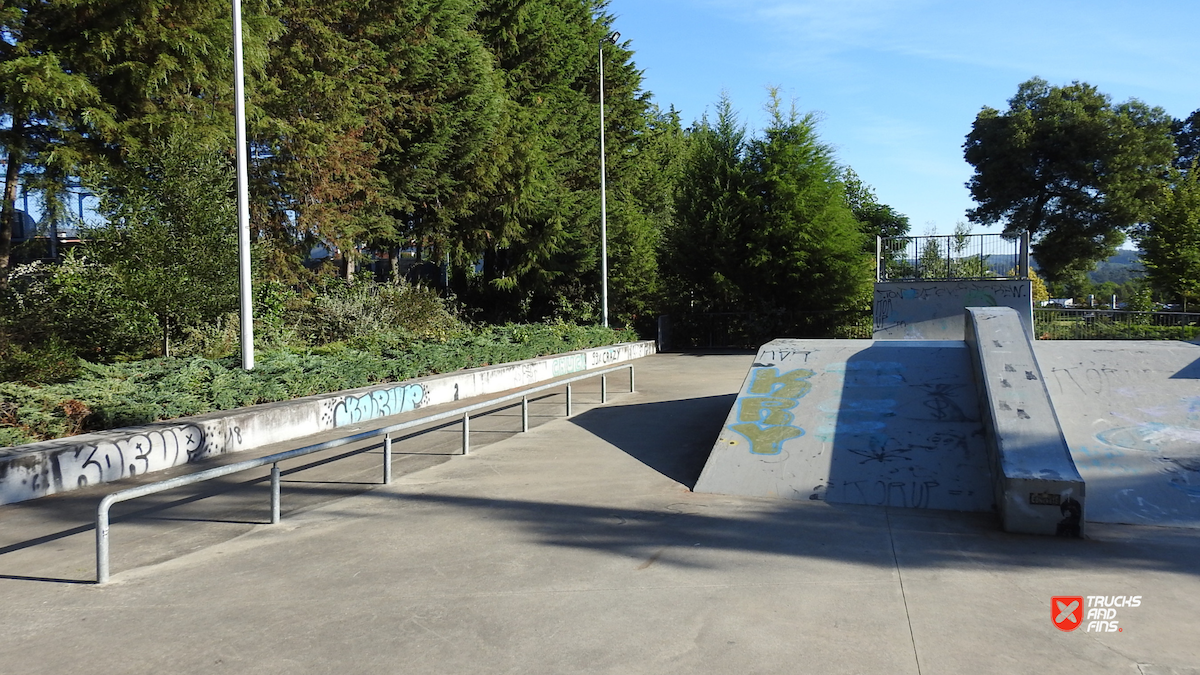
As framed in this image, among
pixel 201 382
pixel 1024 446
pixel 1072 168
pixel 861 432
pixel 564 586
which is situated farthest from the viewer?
pixel 1072 168

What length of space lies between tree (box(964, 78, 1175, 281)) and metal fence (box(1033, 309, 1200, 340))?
2169 cm

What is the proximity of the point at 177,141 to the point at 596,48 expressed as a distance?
83.8ft

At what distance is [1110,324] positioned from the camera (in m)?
24.9

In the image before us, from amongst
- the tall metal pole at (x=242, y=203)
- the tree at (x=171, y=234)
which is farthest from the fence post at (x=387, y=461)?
the tree at (x=171, y=234)

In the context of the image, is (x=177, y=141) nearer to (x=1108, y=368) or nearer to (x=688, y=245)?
(x=1108, y=368)

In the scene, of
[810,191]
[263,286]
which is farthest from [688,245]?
[263,286]

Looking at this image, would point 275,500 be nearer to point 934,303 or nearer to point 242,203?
point 242,203

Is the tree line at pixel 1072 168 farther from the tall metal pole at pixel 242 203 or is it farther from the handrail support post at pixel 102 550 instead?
the handrail support post at pixel 102 550

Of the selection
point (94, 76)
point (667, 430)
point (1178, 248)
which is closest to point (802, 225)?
point (1178, 248)

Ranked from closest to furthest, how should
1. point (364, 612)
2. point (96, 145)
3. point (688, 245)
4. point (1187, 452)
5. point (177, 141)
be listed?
point (364, 612) → point (1187, 452) → point (177, 141) → point (96, 145) → point (688, 245)

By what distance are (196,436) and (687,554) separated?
6992 mm

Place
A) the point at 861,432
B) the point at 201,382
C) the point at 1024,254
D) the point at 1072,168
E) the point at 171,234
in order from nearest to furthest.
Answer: the point at 861,432 → the point at 201,382 → the point at 171,234 → the point at 1024,254 → the point at 1072,168

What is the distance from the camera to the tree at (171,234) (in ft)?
42.5

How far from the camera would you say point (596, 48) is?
35844 millimetres
